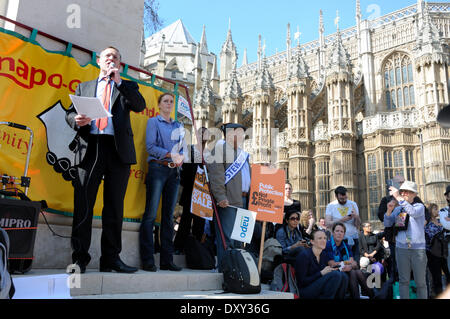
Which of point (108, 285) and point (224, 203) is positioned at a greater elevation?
point (224, 203)

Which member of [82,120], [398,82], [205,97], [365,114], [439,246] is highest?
[205,97]

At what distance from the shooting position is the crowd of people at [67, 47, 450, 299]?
3246 mm

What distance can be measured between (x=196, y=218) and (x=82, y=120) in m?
2.69

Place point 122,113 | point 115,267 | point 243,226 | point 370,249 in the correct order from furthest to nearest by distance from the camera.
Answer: point 370,249 → point 243,226 → point 122,113 → point 115,267

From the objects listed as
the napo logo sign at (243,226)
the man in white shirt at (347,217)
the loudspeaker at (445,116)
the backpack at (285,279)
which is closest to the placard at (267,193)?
the napo logo sign at (243,226)

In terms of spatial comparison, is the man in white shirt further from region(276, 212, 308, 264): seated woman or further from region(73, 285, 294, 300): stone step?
region(73, 285, 294, 300): stone step

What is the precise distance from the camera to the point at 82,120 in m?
3.05

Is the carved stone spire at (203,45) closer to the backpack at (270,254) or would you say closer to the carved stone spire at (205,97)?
the carved stone spire at (205,97)

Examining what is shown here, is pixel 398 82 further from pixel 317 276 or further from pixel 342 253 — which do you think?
pixel 317 276

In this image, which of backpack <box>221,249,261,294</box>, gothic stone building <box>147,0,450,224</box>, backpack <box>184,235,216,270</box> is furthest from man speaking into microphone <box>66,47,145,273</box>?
gothic stone building <box>147,0,450,224</box>

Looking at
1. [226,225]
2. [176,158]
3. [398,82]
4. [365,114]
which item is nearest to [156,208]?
[176,158]

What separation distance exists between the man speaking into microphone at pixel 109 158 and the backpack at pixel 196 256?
59.5 inches

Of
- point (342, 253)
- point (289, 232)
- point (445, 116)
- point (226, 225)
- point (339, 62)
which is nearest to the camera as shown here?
point (445, 116)
